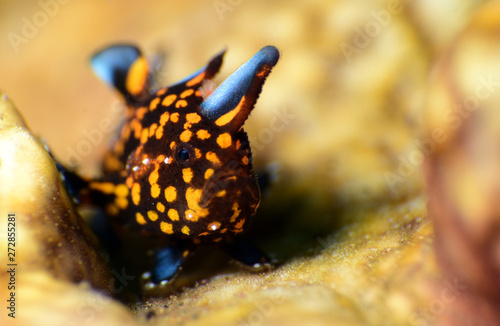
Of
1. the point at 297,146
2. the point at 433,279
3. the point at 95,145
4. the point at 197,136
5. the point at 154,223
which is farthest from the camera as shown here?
the point at 95,145

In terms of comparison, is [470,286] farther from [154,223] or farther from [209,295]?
[154,223]

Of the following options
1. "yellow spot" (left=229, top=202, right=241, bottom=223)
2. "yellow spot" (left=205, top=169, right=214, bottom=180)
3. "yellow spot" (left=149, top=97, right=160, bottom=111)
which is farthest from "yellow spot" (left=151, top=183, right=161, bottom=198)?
"yellow spot" (left=149, top=97, right=160, bottom=111)

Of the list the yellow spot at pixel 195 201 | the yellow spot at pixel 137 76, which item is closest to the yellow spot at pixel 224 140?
the yellow spot at pixel 195 201

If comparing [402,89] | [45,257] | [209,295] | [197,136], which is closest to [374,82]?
[402,89]

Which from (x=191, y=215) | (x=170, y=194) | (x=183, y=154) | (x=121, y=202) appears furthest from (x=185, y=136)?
→ (x=121, y=202)

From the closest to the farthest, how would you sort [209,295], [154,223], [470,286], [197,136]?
[470,286] < [209,295] < [197,136] < [154,223]

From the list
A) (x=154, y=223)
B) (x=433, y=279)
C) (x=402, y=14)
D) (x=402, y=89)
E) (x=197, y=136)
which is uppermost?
(x=402, y=14)

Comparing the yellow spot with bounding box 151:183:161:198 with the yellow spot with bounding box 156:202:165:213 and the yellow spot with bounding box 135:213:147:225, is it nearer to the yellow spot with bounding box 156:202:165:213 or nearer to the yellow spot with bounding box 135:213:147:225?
the yellow spot with bounding box 156:202:165:213
